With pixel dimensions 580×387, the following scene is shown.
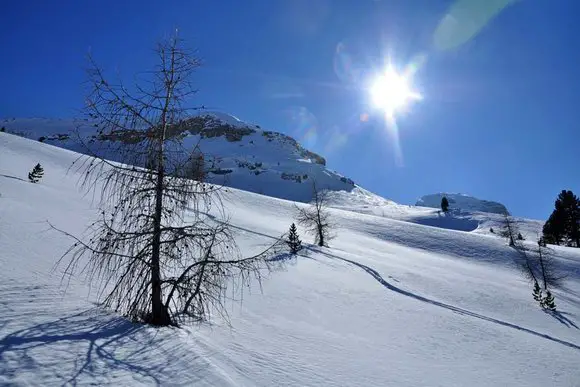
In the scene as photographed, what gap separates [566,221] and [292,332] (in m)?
59.2

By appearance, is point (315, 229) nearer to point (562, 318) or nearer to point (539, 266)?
point (562, 318)

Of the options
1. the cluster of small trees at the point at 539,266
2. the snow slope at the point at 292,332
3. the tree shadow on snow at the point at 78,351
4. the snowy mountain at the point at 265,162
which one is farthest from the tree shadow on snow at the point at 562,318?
the snowy mountain at the point at 265,162

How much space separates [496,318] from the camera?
15383 millimetres

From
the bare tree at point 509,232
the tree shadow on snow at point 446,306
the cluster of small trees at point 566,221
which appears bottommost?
the tree shadow on snow at point 446,306

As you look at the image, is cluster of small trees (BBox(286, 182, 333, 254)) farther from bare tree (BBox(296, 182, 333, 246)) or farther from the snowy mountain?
the snowy mountain

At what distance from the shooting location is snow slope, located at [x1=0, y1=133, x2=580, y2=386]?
11.3 feet

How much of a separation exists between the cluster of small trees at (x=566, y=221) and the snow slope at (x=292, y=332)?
35355 millimetres

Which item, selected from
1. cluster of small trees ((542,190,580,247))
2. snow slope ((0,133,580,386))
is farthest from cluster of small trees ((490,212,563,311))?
cluster of small trees ((542,190,580,247))

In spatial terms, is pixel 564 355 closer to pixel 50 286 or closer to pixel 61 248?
pixel 50 286

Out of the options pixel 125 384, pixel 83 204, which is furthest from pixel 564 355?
pixel 83 204

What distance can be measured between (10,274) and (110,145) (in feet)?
9.32

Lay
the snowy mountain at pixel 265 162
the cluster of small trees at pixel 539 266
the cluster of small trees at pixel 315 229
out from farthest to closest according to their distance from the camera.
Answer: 1. the snowy mountain at pixel 265 162
2. the cluster of small trees at pixel 539 266
3. the cluster of small trees at pixel 315 229

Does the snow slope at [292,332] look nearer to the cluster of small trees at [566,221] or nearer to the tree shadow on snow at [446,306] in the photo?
the tree shadow on snow at [446,306]

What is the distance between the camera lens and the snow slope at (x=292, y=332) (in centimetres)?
345
